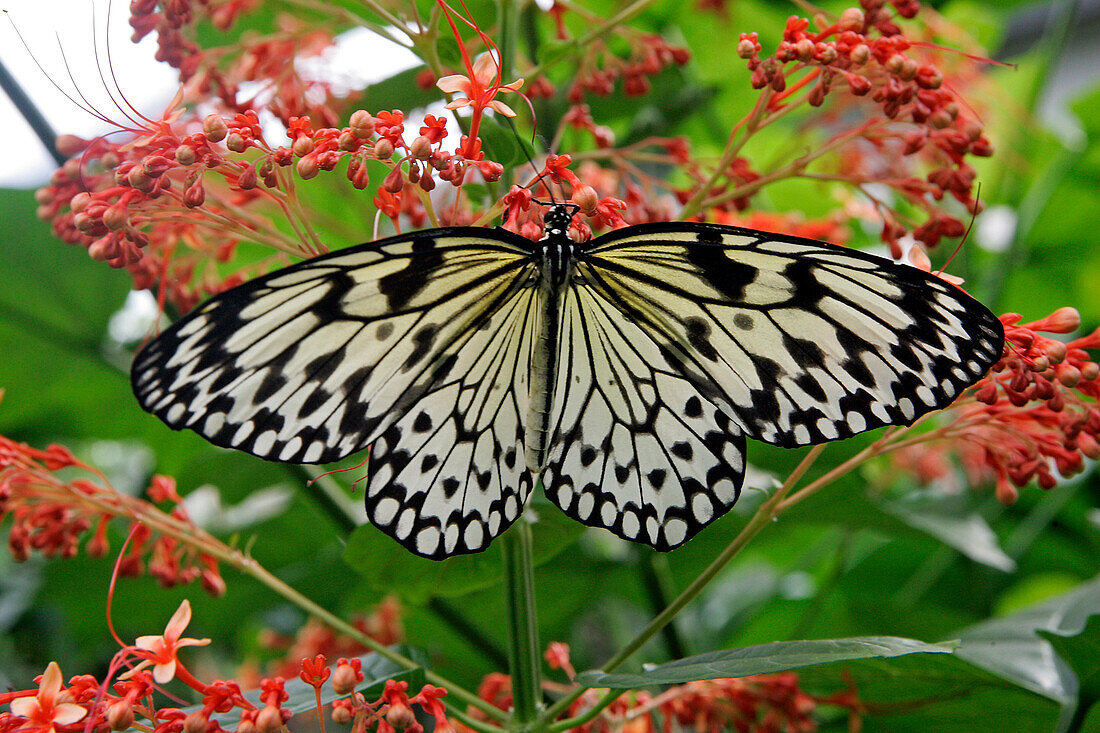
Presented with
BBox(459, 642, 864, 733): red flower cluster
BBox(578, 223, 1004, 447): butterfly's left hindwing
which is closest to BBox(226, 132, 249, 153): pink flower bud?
BBox(578, 223, 1004, 447): butterfly's left hindwing

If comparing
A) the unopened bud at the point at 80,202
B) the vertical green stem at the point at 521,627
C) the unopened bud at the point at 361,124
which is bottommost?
the vertical green stem at the point at 521,627

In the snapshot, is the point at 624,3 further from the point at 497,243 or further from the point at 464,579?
the point at 464,579

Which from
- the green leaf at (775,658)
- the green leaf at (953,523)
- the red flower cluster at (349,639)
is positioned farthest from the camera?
the red flower cluster at (349,639)

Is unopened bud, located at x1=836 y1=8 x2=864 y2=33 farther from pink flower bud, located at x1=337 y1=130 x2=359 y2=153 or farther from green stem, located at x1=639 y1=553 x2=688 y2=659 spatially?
green stem, located at x1=639 y1=553 x2=688 y2=659

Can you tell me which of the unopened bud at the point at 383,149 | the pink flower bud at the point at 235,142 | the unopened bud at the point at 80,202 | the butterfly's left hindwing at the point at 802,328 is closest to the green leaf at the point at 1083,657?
the butterfly's left hindwing at the point at 802,328

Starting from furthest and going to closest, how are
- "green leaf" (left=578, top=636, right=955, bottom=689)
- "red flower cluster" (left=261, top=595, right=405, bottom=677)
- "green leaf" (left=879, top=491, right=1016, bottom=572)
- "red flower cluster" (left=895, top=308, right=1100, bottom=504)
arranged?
1. "red flower cluster" (left=261, top=595, right=405, bottom=677)
2. "green leaf" (left=879, top=491, right=1016, bottom=572)
3. "red flower cluster" (left=895, top=308, right=1100, bottom=504)
4. "green leaf" (left=578, top=636, right=955, bottom=689)

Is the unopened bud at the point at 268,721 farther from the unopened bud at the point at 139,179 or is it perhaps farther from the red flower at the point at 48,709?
the unopened bud at the point at 139,179
